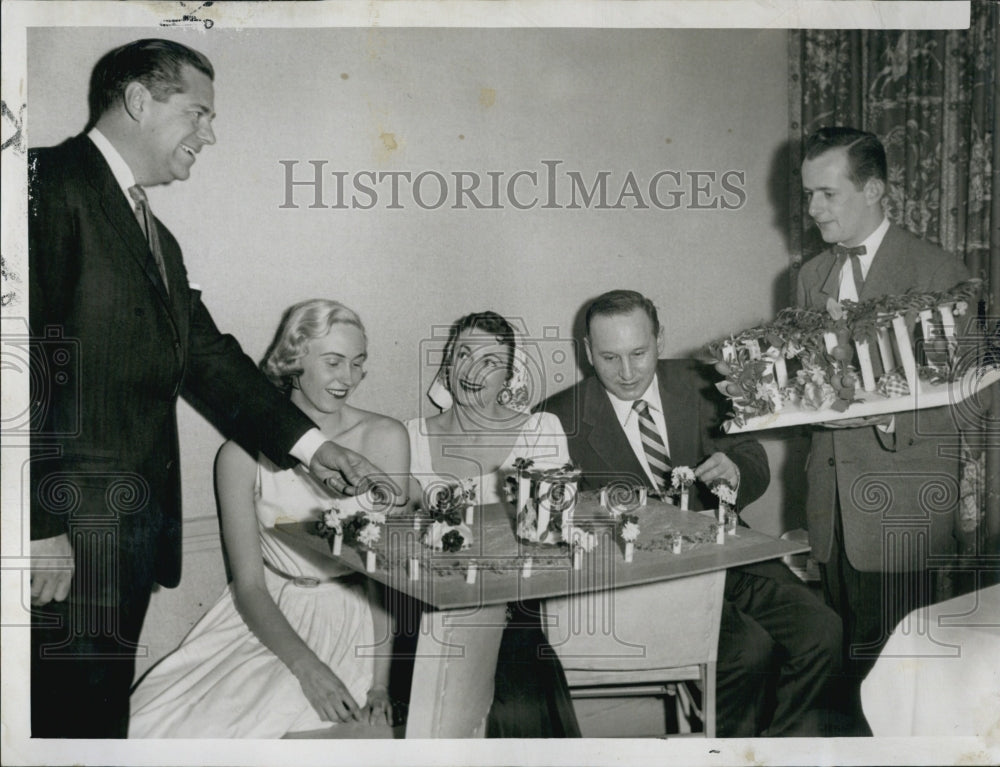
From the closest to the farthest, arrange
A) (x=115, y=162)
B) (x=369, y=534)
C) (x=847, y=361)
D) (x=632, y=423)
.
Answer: (x=369, y=534), (x=115, y=162), (x=847, y=361), (x=632, y=423)

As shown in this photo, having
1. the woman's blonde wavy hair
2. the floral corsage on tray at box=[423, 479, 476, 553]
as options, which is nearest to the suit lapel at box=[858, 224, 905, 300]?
the floral corsage on tray at box=[423, 479, 476, 553]

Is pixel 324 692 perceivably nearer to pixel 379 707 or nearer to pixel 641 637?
pixel 379 707

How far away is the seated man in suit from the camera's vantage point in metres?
3.40

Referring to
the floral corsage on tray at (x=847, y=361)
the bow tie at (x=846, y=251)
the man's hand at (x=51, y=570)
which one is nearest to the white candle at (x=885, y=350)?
the floral corsage on tray at (x=847, y=361)

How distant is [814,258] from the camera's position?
3514mm

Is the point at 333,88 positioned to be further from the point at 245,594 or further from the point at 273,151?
the point at 245,594

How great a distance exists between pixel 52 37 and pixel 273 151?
0.85 m

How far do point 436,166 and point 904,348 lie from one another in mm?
1782

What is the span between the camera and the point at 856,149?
347 cm

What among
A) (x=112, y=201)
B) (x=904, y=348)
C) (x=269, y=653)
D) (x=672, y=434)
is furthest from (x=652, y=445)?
(x=112, y=201)

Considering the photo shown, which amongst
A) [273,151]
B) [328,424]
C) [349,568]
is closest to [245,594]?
[349,568]

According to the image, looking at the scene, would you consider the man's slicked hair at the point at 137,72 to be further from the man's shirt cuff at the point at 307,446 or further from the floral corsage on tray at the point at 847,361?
the floral corsage on tray at the point at 847,361

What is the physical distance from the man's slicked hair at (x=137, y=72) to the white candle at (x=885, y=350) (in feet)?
8.50

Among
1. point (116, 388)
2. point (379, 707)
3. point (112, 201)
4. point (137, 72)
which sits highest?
point (137, 72)
